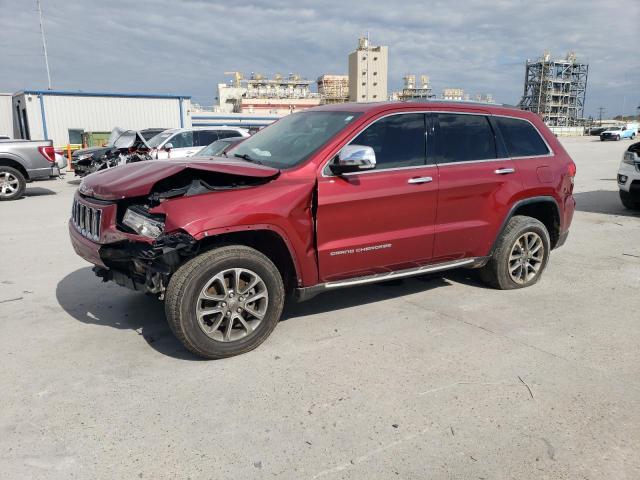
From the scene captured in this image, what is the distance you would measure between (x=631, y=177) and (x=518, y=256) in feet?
19.2

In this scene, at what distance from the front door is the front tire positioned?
505 millimetres

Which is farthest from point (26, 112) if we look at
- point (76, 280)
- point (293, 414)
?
point (293, 414)

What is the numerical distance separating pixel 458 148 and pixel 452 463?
9.62ft

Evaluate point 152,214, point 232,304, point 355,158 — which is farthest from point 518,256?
point 152,214

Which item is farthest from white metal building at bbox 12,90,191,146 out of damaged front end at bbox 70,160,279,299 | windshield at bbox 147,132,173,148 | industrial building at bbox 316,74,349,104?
industrial building at bbox 316,74,349,104

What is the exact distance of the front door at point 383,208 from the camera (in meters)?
3.87

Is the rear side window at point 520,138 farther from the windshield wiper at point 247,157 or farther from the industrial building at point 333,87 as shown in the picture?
the industrial building at point 333,87

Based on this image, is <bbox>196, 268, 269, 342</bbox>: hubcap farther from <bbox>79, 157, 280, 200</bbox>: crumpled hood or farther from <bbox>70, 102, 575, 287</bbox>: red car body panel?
<bbox>79, 157, 280, 200</bbox>: crumpled hood

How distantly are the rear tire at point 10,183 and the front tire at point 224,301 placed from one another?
1053cm

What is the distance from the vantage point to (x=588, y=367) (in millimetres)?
3559

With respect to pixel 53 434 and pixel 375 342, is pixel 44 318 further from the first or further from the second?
pixel 375 342

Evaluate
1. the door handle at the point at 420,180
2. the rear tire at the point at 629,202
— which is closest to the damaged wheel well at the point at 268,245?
the door handle at the point at 420,180

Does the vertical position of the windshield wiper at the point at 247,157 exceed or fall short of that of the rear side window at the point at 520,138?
it falls short

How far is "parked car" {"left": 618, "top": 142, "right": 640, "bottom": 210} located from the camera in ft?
30.5
